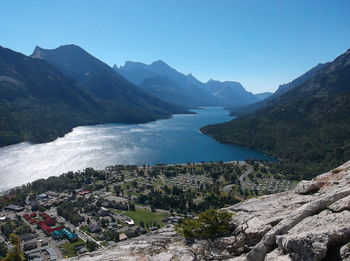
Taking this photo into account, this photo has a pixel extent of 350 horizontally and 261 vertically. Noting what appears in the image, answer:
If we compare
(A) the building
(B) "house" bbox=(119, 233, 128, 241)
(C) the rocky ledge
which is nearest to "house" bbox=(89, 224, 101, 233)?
(A) the building

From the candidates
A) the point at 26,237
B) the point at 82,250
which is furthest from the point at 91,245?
the point at 26,237

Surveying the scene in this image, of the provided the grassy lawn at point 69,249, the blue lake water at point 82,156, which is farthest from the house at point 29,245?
the blue lake water at point 82,156

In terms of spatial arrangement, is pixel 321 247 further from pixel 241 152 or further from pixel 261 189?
pixel 241 152

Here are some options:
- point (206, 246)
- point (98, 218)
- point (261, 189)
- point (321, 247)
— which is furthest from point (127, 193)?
point (321, 247)

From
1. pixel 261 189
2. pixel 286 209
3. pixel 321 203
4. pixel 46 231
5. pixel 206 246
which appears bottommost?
pixel 261 189

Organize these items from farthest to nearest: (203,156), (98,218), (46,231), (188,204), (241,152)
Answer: (241,152), (203,156), (188,204), (98,218), (46,231)

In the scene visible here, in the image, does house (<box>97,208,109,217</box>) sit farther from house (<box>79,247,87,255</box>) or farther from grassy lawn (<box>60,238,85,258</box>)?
house (<box>79,247,87,255</box>)
